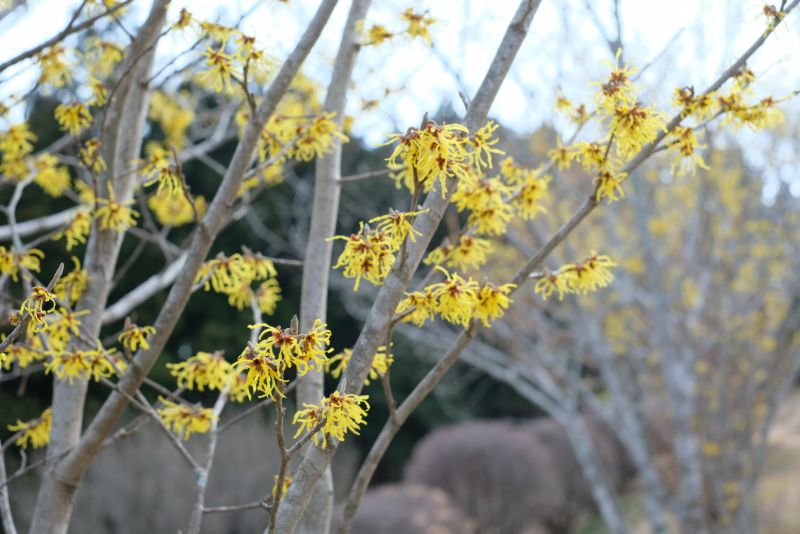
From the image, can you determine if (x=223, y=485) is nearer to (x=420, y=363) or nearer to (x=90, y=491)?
(x=90, y=491)

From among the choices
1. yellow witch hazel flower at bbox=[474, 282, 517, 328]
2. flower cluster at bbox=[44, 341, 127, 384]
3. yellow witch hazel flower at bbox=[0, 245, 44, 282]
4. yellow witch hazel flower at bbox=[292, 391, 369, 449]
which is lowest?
flower cluster at bbox=[44, 341, 127, 384]

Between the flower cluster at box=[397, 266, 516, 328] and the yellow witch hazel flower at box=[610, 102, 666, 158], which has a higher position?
the yellow witch hazel flower at box=[610, 102, 666, 158]

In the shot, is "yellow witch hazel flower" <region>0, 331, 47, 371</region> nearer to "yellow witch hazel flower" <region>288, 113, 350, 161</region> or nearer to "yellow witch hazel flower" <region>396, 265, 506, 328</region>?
"yellow witch hazel flower" <region>288, 113, 350, 161</region>

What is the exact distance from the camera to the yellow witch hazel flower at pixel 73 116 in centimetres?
236

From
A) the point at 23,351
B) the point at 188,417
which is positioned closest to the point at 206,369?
the point at 188,417

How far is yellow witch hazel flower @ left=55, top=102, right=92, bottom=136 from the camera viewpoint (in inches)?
93.0

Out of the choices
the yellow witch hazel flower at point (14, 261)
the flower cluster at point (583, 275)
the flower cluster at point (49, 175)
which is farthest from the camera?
the flower cluster at point (49, 175)

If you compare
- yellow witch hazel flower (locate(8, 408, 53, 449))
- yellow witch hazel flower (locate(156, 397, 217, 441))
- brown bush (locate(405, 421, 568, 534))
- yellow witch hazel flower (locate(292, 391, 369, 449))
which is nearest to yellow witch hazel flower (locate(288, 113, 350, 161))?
yellow witch hazel flower (locate(156, 397, 217, 441))

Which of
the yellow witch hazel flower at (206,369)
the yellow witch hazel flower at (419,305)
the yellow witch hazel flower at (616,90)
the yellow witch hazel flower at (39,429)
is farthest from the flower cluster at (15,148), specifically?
the yellow witch hazel flower at (616,90)

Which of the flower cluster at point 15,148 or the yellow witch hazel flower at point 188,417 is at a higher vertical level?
the flower cluster at point 15,148

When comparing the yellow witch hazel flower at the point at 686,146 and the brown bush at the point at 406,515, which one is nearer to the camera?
the yellow witch hazel flower at the point at 686,146

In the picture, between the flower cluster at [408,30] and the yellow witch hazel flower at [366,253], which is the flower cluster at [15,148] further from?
the yellow witch hazel flower at [366,253]

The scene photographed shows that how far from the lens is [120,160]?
105 inches

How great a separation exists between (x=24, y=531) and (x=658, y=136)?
989cm
